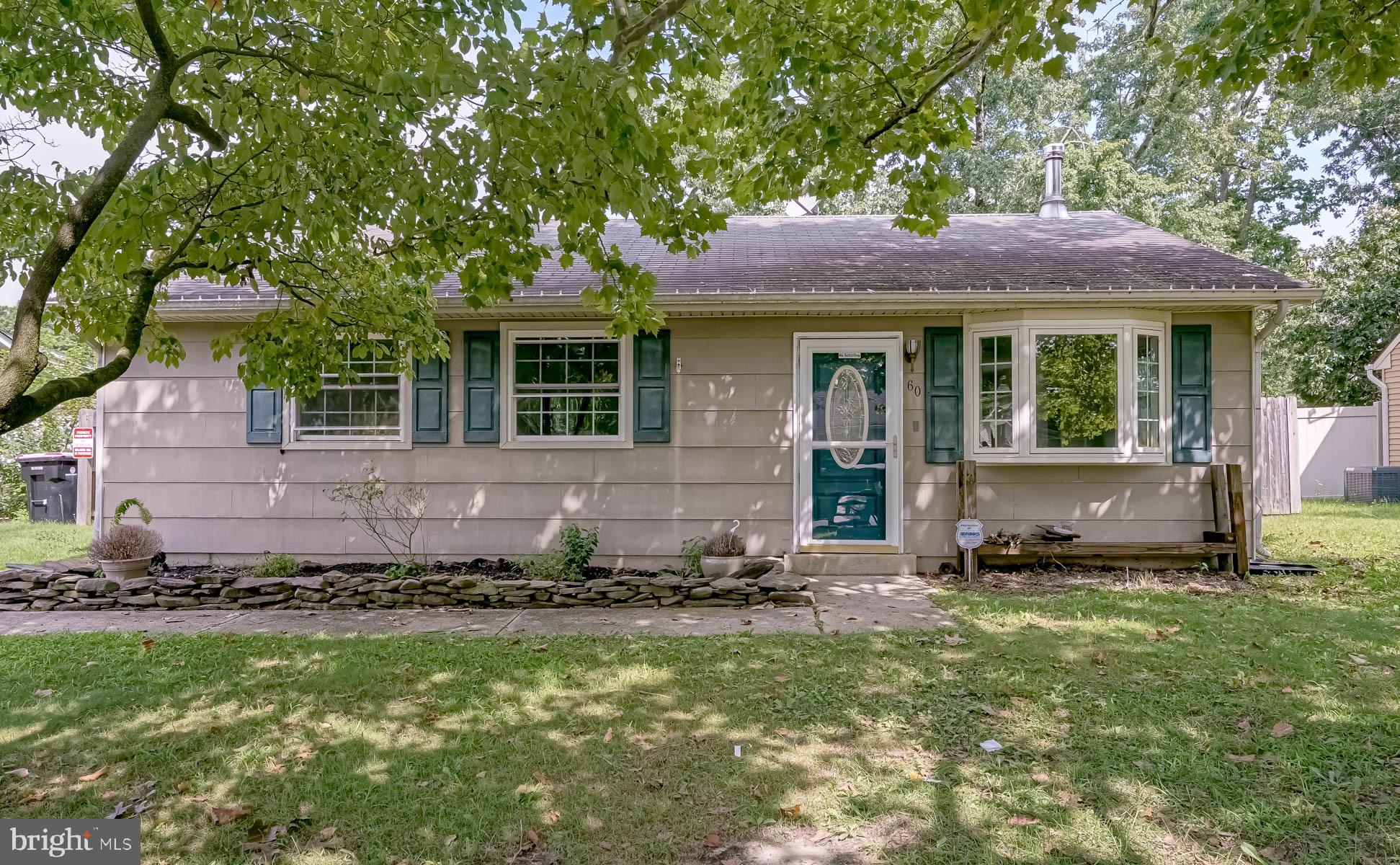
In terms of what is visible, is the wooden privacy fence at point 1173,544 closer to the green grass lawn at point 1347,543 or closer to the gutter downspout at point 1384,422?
the green grass lawn at point 1347,543

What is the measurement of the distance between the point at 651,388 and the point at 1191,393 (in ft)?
16.1

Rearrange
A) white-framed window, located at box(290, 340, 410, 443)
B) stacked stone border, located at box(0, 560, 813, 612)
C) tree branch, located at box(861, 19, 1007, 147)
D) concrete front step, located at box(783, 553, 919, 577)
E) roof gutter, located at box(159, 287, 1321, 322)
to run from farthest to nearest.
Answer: white-framed window, located at box(290, 340, 410, 443) < concrete front step, located at box(783, 553, 919, 577) < roof gutter, located at box(159, 287, 1321, 322) < stacked stone border, located at box(0, 560, 813, 612) < tree branch, located at box(861, 19, 1007, 147)

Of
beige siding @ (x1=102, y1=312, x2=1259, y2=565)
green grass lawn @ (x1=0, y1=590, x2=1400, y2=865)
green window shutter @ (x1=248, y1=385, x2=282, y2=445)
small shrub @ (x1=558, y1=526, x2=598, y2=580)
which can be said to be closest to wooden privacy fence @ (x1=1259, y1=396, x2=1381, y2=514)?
beige siding @ (x1=102, y1=312, x2=1259, y2=565)

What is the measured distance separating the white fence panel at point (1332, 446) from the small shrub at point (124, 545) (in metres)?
19.1

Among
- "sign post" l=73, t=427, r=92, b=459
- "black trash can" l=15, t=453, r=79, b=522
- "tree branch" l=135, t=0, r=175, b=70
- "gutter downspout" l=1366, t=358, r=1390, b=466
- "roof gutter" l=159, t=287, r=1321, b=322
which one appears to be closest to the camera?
"tree branch" l=135, t=0, r=175, b=70

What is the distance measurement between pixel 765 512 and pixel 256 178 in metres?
4.72

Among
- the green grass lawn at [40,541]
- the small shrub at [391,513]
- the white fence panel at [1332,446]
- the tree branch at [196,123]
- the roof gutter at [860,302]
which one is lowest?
the green grass lawn at [40,541]

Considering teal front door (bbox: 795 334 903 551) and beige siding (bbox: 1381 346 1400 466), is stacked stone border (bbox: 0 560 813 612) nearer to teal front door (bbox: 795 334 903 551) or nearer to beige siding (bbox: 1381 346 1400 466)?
teal front door (bbox: 795 334 903 551)

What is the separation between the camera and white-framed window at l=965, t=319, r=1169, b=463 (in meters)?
6.48

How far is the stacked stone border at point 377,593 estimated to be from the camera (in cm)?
580

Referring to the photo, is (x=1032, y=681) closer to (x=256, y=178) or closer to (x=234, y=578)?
(x=256, y=178)

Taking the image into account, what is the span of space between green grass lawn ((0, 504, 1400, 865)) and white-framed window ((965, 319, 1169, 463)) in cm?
202

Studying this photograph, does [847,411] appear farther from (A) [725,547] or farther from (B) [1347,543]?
(B) [1347,543]

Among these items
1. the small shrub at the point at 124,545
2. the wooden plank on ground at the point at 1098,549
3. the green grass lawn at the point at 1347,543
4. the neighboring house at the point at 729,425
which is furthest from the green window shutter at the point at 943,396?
the small shrub at the point at 124,545
